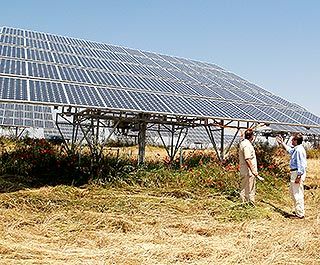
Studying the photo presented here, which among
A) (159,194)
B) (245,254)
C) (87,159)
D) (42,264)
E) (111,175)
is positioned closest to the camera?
(42,264)

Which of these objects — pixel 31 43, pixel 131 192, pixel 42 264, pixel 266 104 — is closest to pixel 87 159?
pixel 131 192

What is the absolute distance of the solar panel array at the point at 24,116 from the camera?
86.1 ft

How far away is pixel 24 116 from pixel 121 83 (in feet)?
53.0

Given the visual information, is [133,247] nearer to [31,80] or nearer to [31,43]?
[31,80]

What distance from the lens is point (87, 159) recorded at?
1370cm

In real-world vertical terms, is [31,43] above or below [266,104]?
above

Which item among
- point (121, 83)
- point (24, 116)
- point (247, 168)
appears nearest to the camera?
point (247, 168)

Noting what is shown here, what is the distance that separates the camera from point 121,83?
42.5 ft

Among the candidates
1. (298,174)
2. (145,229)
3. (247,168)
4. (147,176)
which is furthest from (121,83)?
(145,229)

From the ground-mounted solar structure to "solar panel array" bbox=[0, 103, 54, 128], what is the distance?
9363 mm

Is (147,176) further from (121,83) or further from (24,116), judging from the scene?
(24,116)

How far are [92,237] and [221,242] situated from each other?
211 cm

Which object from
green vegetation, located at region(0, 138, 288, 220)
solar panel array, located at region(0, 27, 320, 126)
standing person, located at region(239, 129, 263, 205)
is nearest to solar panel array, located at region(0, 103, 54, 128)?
solar panel array, located at region(0, 27, 320, 126)

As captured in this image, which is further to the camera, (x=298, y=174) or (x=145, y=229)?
(x=298, y=174)
